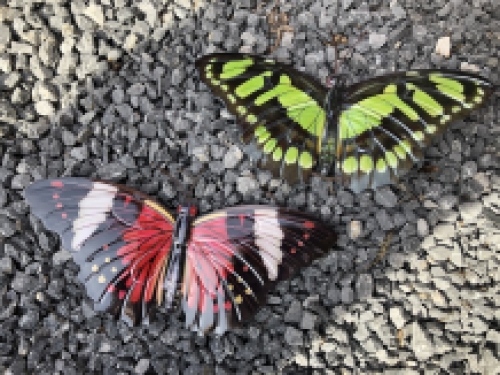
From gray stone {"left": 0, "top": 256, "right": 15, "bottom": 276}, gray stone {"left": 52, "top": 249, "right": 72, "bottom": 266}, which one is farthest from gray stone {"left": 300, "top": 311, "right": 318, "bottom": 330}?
gray stone {"left": 0, "top": 256, "right": 15, "bottom": 276}

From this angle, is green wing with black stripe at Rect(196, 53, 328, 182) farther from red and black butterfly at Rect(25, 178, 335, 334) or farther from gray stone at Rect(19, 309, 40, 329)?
gray stone at Rect(19, 309, 40, 329)

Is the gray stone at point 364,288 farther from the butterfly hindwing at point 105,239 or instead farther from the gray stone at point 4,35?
the gray stone at point 4,35

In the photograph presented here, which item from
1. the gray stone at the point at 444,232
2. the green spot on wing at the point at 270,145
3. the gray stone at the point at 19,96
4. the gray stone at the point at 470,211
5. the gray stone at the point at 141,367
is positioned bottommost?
the gray stone at the point at 141,367

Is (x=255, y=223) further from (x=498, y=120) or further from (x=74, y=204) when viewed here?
(x=498, y=120)

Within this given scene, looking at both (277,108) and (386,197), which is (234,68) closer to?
(277,108)

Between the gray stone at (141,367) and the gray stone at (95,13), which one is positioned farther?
the gray stone at (95,13)

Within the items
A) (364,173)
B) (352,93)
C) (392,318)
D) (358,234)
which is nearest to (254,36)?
(352,93)

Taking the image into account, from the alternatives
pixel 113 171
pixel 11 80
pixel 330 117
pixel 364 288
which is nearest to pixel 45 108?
pixel 11 80

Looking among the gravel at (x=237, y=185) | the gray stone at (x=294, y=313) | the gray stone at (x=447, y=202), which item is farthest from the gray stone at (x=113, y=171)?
the gray stone at (x=447, y=202)

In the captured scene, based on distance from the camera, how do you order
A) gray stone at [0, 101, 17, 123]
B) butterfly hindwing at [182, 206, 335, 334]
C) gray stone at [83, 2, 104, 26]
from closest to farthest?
butterfly hindwing at [182, 206, 335, 334]
gray stone at [0, 101, 17, 123]
gray stone at [83, 2, 104, 26]
